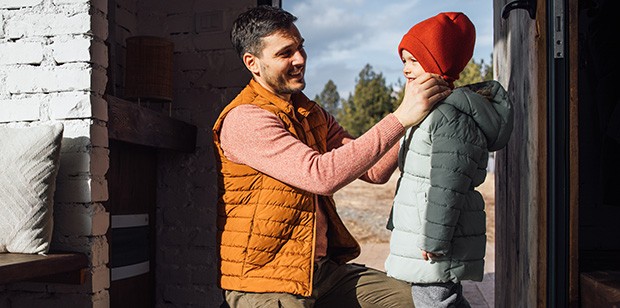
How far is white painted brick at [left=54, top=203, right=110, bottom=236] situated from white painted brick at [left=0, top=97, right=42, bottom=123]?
0.34 m

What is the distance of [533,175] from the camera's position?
241cm

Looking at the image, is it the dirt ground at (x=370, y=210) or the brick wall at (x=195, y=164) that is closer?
the brick wall at (x=195, y=164)

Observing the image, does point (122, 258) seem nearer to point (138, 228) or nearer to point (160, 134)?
point (138, 228)

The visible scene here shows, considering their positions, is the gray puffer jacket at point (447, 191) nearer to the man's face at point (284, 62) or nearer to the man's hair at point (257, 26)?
the man's face at point (284, 62)

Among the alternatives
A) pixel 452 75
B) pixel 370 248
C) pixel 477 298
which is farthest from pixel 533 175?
pixel 370 248

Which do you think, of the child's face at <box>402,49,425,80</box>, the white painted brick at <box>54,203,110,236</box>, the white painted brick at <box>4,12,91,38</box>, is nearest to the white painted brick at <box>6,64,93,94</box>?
the white painted brick at <box>4,12,91,38</box>

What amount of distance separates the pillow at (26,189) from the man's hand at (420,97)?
116 centimetres

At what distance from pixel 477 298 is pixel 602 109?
2387mm

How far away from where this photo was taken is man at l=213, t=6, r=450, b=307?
6.83 ft

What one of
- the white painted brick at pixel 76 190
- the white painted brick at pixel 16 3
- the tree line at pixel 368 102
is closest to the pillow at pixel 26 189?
the white painted brick at pixel 76 190

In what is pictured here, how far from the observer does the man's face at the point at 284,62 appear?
2311 millimetres

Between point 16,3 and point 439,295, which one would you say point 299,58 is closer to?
point 439,295

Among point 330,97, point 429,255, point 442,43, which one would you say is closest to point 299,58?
point 442,43

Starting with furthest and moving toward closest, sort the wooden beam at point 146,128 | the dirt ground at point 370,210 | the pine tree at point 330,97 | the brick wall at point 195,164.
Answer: the pine tree at point 330,97, the dirt ground at point 370,210, the brick wall at point 195,164, the wooden beam at point 146,128
